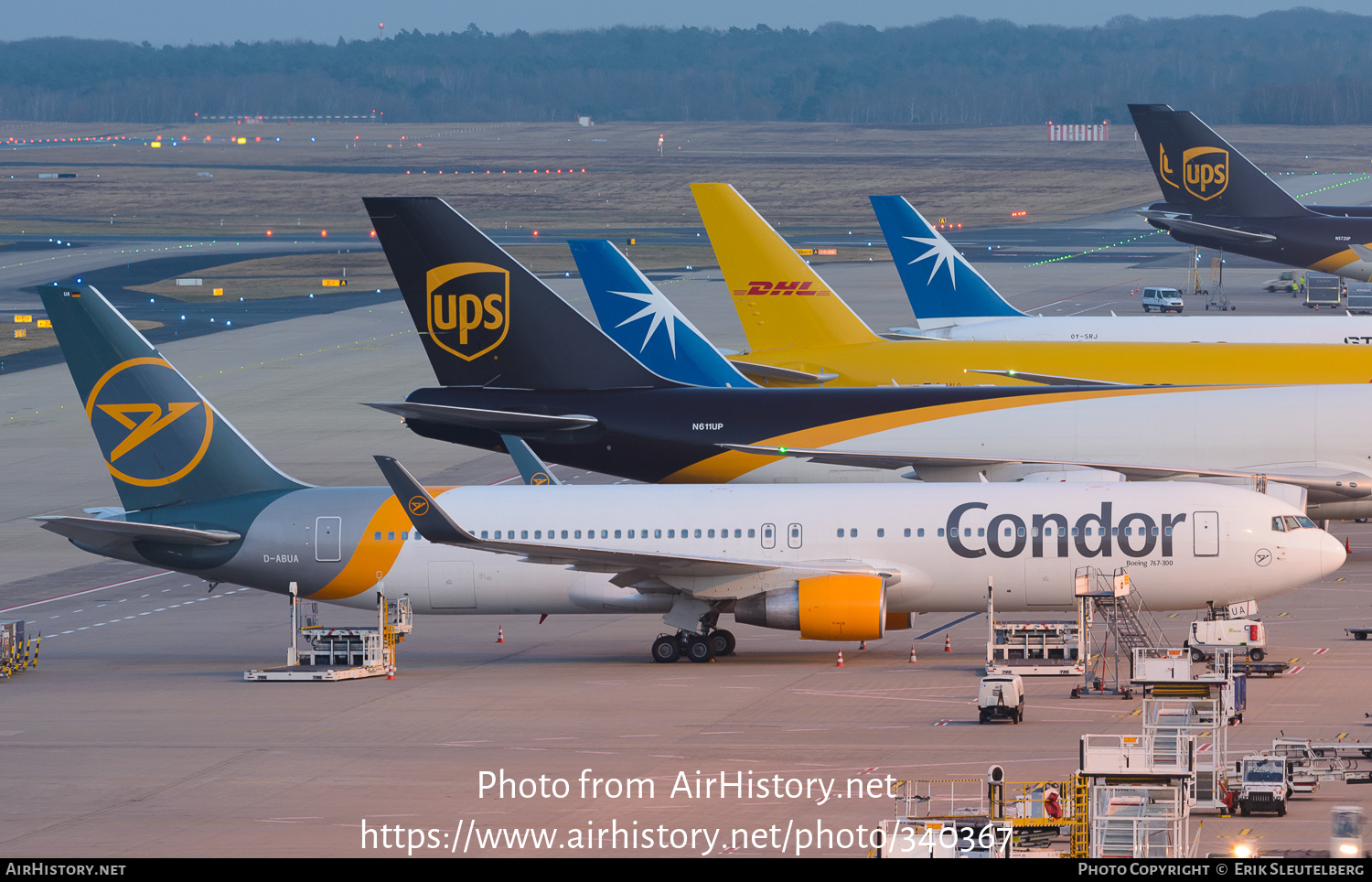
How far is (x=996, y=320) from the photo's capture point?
72.6m

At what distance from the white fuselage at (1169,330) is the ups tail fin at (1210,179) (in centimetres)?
2030

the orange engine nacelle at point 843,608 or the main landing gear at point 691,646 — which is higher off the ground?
the orange engine nacelle at point 843,608

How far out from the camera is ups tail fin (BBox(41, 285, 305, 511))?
140ft

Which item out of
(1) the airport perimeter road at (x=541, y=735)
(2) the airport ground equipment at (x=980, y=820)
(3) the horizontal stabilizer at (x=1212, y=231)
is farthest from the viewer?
(3) the horizontal stabilizer at (x=1212, y=231)

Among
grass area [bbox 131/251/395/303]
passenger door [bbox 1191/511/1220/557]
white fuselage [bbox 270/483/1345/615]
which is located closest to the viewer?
passenger door [bbox 1191/511/1220/557]

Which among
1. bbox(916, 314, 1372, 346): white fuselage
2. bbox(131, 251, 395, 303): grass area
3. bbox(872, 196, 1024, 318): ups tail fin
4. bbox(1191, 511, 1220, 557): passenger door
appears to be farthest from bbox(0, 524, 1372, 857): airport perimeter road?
bbox(131, 251, 395, 303): grass area

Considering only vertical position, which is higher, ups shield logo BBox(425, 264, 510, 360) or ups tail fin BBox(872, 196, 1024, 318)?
ups tail fin BBox(872, 196, 1024, 318)

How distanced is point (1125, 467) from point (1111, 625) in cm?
1018

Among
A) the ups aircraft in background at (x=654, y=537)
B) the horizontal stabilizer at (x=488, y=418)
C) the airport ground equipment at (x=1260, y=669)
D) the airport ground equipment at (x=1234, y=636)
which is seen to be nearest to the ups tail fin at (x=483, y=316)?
the horizontal stabilizer at (x=488, y=418)

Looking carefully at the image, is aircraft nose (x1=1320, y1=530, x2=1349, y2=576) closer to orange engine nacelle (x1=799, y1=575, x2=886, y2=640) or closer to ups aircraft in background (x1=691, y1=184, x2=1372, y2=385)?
orange engine nacelle (x1=799, y1=575, x2=886, y2=640)

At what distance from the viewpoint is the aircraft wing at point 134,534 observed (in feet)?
135

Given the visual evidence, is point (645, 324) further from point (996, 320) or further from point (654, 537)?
point (996, 320)

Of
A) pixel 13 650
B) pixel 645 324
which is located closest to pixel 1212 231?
pixel 645 324

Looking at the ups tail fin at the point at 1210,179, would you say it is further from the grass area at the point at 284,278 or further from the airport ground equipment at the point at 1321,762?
the airport ground equipment at the point at 1321,762
